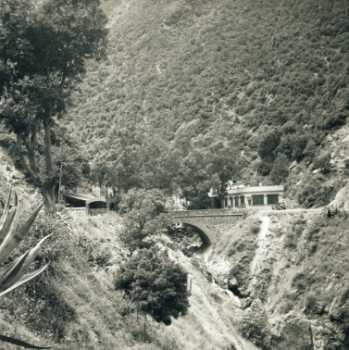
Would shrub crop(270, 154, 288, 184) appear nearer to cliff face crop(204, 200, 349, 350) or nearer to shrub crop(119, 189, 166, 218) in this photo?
cliff face crop(204, 200, 349, 350)

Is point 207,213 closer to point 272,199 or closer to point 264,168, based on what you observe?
point 272,199

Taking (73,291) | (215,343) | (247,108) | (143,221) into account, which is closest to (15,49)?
(143,221)

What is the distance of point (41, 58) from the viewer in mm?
33562

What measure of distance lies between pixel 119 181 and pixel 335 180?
25.5m

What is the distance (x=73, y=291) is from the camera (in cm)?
2198

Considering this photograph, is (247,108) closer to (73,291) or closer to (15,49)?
(15,49)

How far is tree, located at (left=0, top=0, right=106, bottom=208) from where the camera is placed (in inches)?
1270

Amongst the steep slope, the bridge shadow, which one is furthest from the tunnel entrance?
the steep slope

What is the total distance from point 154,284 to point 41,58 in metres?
13.6

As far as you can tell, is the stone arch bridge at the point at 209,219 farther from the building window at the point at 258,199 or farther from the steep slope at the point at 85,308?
the steep slope at the point at 85,308

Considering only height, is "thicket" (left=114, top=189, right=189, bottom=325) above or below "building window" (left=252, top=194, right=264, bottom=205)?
below

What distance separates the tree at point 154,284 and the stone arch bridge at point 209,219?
97.3 feet

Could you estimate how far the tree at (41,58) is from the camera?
3225 centimetres

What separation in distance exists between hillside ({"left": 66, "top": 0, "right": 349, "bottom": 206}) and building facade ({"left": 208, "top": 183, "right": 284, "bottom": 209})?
2121 mm
